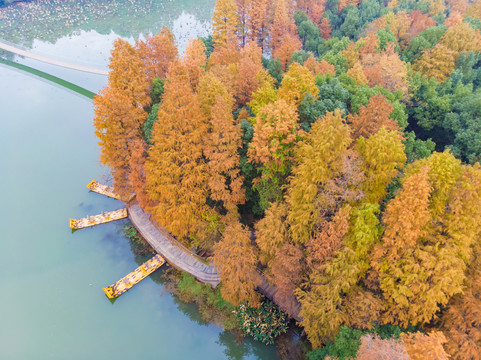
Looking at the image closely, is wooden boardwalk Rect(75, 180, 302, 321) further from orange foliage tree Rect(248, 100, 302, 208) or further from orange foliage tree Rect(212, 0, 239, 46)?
orange foliage tree Rect(212, 0, 239, 46)

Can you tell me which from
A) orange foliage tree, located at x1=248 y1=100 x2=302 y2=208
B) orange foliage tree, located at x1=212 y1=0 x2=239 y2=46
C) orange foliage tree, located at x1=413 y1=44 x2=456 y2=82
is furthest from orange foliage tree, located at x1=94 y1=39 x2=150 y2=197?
orange foliage tree, located at x1=413 y1=44 x2=456 y2=82

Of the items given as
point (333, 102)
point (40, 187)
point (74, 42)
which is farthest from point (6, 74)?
point (333, 102)

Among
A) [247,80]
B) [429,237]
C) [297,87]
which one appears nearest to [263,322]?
[429,237]

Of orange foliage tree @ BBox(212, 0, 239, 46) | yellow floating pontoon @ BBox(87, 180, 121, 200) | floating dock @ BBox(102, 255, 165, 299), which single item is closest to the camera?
floating dock @ BBox(102, 255, 165, 299)

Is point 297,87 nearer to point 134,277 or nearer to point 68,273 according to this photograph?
point 134,277

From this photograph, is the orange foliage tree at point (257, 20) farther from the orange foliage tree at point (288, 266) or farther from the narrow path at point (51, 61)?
the orange foliage tree at point (288, 266)

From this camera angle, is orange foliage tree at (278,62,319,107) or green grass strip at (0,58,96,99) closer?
orange foliage tree at (278,62,319,107)
